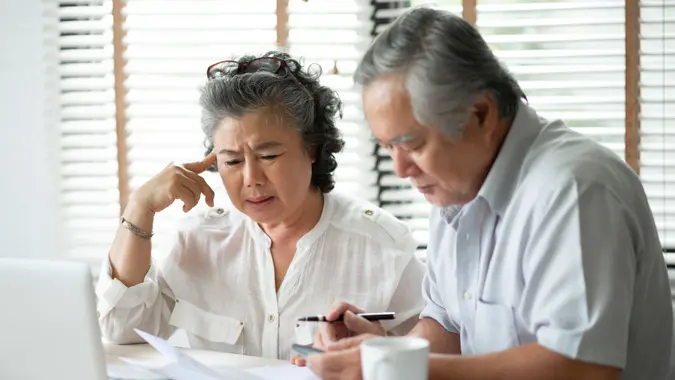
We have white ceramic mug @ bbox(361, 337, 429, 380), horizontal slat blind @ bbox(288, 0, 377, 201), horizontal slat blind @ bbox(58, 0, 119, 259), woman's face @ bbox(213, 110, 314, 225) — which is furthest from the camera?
horizontal slat blind @ bbox(58, 0, 119, 259)

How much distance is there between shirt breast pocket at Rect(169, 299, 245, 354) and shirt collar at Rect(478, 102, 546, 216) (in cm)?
88

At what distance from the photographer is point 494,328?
4.92 ft

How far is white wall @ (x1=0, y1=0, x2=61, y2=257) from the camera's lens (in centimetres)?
321

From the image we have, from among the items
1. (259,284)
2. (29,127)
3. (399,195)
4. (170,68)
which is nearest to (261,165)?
(259,284)

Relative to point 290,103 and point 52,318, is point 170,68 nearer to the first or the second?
point 290,103

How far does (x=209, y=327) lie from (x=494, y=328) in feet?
2.88

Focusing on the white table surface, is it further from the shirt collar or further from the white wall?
the white wall

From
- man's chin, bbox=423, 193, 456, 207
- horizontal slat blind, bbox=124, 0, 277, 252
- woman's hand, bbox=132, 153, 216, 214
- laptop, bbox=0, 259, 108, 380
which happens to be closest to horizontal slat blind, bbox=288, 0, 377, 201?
horizontal slat blind, bbox=124, 0, 277, 252

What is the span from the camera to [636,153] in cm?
278

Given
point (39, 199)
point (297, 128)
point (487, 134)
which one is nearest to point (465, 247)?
point (487, 134)

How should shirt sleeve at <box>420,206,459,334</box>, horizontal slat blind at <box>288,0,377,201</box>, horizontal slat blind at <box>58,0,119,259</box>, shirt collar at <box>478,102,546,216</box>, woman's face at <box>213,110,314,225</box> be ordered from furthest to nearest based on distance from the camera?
horizontal slat blind at <box>58,0,119,259</box> → horizontal slat blind at <box>288,0,377,201</box> → woman's face at <box>213,110,314,225</box> → shirt sleeve at <box>420,206,459,334</box> → shirt collar at <box>478,102,546,216</box>

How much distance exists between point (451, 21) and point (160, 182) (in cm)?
106

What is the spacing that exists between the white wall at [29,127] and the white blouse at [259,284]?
4.06ft

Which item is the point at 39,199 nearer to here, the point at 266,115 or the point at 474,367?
the point at 266,115
